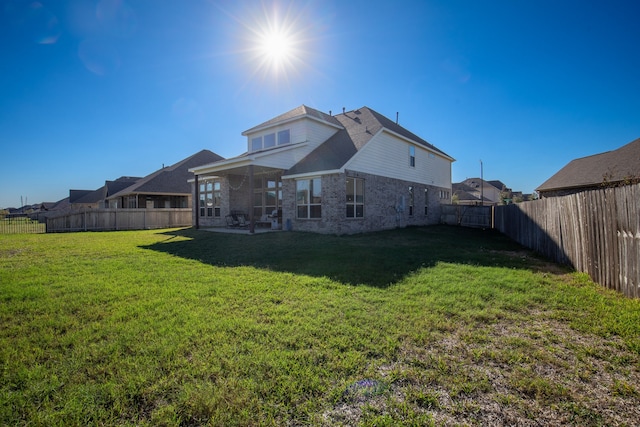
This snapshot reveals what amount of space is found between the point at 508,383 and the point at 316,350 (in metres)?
1.79

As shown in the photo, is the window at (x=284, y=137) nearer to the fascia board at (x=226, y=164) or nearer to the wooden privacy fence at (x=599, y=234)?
the fascia board at (x=226, y=164)

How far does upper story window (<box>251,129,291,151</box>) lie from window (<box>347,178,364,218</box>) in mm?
5157

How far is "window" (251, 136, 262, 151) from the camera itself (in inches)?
713

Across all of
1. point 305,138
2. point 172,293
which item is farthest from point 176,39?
point 172,293

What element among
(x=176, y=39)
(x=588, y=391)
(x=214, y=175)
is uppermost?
(x=176, y=39)

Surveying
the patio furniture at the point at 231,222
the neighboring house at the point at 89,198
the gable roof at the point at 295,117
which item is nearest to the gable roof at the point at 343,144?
the gable roof at the point at 295,117

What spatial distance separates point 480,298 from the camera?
4723mm

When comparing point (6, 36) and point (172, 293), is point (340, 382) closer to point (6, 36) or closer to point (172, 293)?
point (172, 293)

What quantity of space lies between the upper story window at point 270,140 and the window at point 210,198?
368 cm

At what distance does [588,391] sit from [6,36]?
1606 centimetres

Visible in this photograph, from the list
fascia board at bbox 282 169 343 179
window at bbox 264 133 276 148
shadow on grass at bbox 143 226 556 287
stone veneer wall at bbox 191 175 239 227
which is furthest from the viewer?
stone veneer wall at bbox 191 175 239 227

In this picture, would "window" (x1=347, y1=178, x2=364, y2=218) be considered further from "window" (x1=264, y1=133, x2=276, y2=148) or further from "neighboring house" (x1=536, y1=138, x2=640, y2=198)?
"neighboring house" (x1=536, y1=138, x2=640, y2=198)

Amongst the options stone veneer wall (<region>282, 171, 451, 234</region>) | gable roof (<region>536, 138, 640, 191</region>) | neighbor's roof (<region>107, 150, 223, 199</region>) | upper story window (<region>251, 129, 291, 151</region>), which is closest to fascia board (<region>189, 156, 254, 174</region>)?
stone veneer wall (<region>282, 171, 451, 234</region>)

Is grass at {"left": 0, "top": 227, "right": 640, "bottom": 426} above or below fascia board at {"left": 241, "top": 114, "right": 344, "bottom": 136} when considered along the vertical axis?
below
